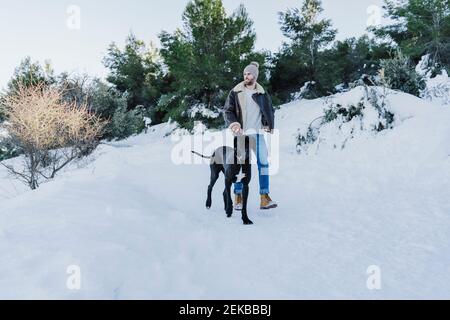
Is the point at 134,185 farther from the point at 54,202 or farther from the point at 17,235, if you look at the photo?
the point at 17,235

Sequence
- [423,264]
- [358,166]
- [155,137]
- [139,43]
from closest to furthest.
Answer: [423,264]
[358,166]
[155,137]
[139,43]

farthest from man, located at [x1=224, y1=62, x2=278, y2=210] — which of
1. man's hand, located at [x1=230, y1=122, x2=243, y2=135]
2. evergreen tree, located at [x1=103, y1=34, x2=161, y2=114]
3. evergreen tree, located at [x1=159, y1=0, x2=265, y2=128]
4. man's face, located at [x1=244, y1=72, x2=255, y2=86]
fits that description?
evergreen tree, located at [x1=103, y1=34, x2=161, y2=114]

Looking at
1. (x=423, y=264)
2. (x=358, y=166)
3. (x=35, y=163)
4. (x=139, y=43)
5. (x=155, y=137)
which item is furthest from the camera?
(x=139, y=43)

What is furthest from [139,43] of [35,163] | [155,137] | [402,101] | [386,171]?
[386,171]

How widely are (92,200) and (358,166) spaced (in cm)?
442

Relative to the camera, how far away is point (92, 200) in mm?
4129

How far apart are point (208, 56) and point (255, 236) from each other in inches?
502

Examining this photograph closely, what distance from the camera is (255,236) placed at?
3535 mm

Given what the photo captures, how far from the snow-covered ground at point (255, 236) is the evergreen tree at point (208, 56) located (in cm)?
980

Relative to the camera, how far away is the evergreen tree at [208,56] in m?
15.4

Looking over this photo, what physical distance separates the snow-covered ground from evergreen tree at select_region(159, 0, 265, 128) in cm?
980

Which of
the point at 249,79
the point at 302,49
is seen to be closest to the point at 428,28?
the point at 302,49

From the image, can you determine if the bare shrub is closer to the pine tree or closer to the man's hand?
the man's hand
